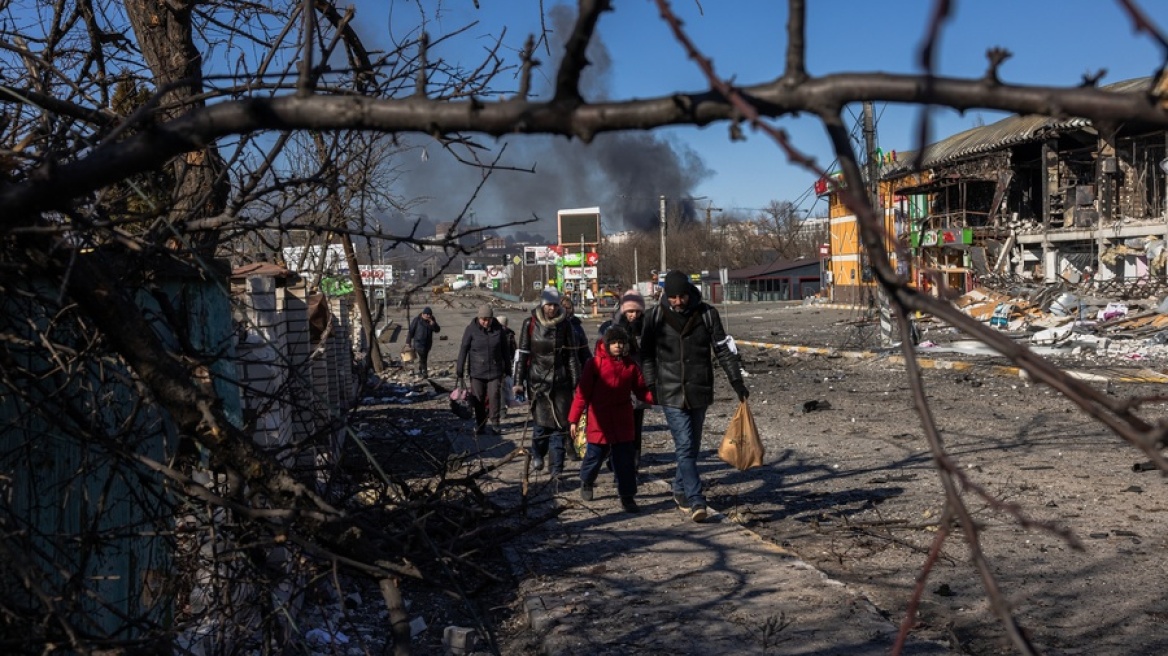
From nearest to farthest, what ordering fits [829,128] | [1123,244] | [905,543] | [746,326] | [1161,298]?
[829,128] < [905,543] < [1161,298] < [1123,244] < [746,326]

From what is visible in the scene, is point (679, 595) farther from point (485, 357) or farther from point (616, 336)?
point (485, 357)

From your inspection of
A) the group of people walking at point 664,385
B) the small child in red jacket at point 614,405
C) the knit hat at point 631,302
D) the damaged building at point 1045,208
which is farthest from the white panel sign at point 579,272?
the small child in red jacket at point 614,405

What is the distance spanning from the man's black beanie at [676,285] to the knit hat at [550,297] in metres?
2.00

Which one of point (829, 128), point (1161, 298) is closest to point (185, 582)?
point (829, 128)

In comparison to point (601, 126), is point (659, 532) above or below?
below

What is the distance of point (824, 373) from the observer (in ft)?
68.3

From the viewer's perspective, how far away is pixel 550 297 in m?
10.2

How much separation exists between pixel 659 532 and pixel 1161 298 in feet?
81.9

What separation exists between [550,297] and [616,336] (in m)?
1.91

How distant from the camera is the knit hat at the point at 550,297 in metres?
10.2

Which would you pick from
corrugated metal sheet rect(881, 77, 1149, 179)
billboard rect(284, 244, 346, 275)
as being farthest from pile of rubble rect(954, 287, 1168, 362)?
billboard rect(284, 244, 346, 275)

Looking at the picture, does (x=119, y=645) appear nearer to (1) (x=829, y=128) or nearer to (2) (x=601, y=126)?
(2) (x=601, y=126)

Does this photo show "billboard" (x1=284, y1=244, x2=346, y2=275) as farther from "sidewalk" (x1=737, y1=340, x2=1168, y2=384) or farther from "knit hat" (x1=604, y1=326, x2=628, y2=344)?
"sidewalk" (x1=737, y1=340, x2=1168, y2=384)

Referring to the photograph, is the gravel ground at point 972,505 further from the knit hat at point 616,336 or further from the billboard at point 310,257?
the knit hat at point 616,336
